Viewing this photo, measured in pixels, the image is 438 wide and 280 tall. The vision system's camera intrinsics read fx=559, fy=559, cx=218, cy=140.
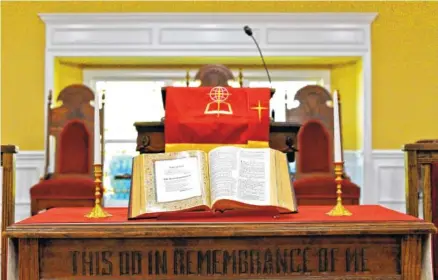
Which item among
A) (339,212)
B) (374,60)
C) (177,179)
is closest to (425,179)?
(339,212)

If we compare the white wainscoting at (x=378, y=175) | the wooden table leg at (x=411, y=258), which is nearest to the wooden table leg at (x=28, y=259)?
the wooden table leg at (x=411, y=258)

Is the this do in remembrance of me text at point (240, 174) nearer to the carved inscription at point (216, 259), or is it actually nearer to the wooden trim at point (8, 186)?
the carved inscription at point (216, 259)

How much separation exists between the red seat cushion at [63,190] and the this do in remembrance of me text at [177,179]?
221 centimetres

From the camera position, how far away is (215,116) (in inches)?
80.9

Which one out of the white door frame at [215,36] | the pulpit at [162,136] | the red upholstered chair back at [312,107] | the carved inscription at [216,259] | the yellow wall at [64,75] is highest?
the white door frame at [215,36]

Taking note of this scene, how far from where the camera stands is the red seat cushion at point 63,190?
3895 mm

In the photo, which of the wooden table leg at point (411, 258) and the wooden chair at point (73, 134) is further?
the wooden chair at point (73, 134)

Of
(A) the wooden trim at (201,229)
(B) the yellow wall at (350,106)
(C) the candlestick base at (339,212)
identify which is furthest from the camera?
(B) the yellow wall at (350,106)

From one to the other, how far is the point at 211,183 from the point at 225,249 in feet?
0.73

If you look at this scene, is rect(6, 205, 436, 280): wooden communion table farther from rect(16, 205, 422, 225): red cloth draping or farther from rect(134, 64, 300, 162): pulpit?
rect(134, 64, 300, 162): pulpit

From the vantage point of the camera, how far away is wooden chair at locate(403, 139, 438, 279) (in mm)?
2545

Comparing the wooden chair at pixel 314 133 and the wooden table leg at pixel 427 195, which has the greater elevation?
the wooden chair at pixel 314 133

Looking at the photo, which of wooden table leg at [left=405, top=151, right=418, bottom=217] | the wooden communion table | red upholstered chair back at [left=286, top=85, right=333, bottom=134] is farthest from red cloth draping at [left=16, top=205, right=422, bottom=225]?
red upholstered chair back at [left=286, top=85, right=333, bottom=134]

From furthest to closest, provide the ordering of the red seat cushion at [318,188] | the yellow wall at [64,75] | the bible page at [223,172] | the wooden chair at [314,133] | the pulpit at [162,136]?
the yellow wall at [64,75]
the wooden chair at [314,133]
the red seat cushion at [318,188]
the pulpit at [162,136]
the bible page at [223,172]
